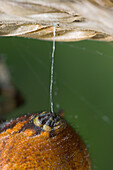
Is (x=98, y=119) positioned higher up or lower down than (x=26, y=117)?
lower down

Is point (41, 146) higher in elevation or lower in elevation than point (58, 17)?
lower

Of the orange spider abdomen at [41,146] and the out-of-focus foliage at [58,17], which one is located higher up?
the out-of-focus foliage at [58,17]

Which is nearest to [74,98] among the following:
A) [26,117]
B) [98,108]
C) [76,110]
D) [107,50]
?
Result: [76,110]

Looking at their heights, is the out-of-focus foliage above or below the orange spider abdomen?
above

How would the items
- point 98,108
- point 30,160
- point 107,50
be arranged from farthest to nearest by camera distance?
point 98,108
point 107,50
point 30,160

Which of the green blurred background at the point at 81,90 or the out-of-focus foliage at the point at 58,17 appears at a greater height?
the out-of-focus foliage at the point at 58,17

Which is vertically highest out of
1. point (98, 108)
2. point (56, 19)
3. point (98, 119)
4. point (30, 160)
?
point (56, 19)

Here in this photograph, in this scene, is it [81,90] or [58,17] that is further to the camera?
[81,90]

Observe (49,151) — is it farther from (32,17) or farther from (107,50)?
(107,50)
